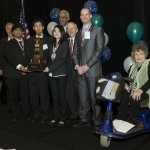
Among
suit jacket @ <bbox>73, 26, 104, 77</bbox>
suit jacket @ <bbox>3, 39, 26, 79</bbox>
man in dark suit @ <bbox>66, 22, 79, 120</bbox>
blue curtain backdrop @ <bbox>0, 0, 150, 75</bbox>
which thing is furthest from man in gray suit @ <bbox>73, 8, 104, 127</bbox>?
blue curtain backdrop @ <bbox>0, 0, 150, 75</bbox>

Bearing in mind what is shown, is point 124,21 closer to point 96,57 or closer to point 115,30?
point 115,30

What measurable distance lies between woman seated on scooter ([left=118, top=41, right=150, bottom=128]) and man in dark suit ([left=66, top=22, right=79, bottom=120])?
1.03m

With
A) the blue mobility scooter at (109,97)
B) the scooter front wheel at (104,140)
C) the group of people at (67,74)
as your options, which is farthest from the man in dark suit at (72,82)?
the scooter front wheel at (104,140)

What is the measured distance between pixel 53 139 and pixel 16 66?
139 centimetres

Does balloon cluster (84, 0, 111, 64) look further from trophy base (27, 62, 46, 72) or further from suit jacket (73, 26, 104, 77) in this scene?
trophy base (27, 62, 46, 72)

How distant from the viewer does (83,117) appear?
4367 mm

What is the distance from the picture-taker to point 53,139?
3.84 meters

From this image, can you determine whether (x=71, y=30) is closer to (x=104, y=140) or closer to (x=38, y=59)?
(x=38, y=59)

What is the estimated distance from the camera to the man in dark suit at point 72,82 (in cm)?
457

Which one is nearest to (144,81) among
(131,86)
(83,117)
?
(131,86)

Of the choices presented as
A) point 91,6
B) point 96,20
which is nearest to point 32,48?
point 96,20

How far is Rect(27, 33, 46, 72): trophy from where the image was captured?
4.32 m

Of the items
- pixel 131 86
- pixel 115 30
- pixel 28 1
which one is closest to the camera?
pixel 131 86

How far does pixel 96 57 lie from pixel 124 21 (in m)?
1.58
